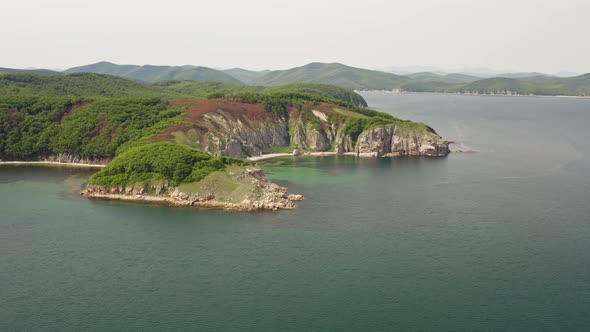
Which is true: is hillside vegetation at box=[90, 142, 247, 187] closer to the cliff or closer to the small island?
the small island

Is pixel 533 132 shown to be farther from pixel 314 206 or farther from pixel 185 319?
pixel 185 319

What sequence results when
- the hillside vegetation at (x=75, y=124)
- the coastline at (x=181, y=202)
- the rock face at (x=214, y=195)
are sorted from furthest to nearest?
1. the hillside vegetation at (x=75, y=124)
2. the rock face at (x=214, y=195)
3. the coastline at (x=181, y=202)

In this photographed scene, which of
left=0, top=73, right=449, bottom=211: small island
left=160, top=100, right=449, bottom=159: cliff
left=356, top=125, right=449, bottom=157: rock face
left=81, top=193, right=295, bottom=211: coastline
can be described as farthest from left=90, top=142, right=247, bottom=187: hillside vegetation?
left=356, top=125, right=449, bottom=157: rock face

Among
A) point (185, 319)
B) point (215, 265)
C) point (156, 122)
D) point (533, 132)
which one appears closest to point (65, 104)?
point (156, 122)

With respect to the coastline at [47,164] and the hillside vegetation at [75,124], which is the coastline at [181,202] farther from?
the hillside vegetation at [75,124]

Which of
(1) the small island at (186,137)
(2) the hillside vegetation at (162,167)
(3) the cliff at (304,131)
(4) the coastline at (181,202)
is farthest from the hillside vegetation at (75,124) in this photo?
(4) the coastline at (181,202)

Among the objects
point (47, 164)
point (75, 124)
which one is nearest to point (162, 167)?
point (47, 164)

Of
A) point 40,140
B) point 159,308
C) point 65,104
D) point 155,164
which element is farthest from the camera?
point 65,104
